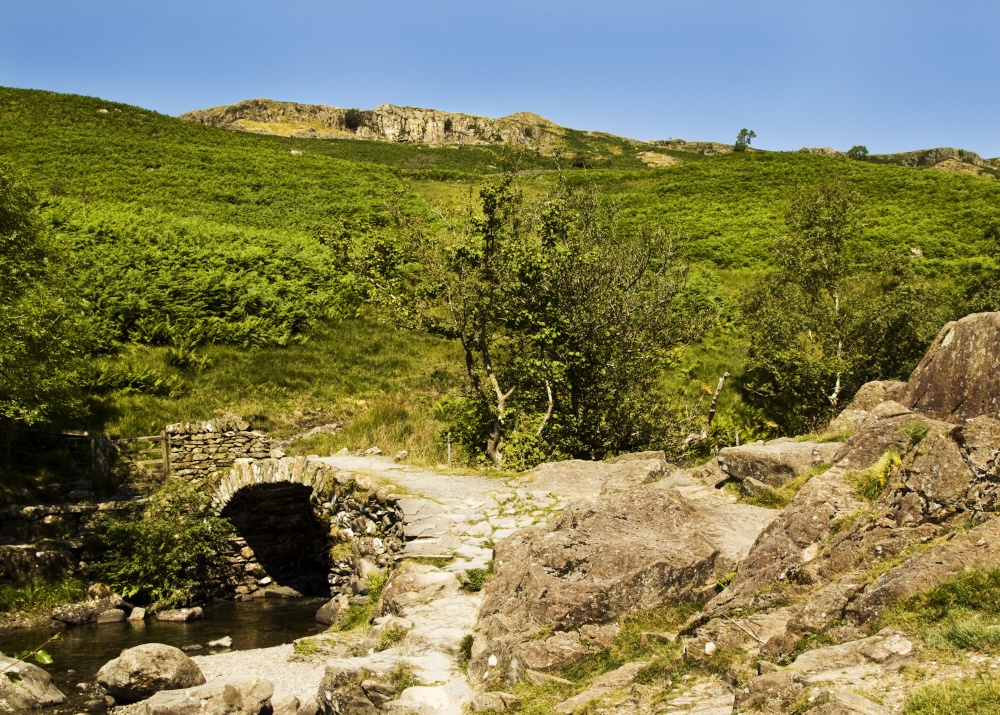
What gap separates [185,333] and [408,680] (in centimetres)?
2335

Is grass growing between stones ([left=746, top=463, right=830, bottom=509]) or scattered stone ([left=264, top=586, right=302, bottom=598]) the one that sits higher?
grass growing between stones ([left=746, top=463, right=830, bottom=509])

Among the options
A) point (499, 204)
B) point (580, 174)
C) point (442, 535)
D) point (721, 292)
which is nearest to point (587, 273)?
point (499, 204)

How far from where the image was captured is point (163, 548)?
1612 centimetres

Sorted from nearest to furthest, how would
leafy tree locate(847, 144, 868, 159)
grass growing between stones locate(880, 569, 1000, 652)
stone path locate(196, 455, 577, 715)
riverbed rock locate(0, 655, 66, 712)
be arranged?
1. grass growing between stones locate(880, 569, 1000, 652)
2. stone path locate(196, 455, 577, 715)
3. riverbed rock locate(0, 655, 66, 712)
4. leafy tree locate(847, 144, 868, 159)

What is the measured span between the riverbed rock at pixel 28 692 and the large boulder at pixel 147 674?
0.61 meters

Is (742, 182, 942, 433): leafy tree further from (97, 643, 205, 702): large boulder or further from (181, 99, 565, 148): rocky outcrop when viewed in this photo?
(181, 99, 565, 148): rocky outcrop

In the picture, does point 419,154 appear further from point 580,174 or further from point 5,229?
point 5,229

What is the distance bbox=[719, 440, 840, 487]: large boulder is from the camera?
10.8 meters

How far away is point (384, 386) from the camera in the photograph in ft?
89.6

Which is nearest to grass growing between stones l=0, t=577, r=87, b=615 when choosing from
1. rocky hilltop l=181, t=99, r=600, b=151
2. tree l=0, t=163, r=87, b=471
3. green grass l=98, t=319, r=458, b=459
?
tree l=0, t=163, r=87, b=471

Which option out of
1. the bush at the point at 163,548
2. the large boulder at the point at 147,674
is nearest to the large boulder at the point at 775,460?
the large boulder at the point at 147,674

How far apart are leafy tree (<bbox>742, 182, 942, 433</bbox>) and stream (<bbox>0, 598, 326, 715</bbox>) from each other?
A: 1647cm

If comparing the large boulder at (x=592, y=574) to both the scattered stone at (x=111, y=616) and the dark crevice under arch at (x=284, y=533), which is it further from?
the dark crevice under arch at (x=284, y=533)

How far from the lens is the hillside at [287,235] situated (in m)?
24.8
